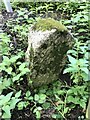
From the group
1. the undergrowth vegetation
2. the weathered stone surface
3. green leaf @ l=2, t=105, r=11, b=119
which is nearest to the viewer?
green leaf @ l=2, t=105, r=11, b=119

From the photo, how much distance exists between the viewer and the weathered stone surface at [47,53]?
158 cm

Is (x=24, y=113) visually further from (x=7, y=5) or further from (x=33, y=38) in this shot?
(x=7, y=5)

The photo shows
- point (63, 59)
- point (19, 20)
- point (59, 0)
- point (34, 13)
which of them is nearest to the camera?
point (63, 59)

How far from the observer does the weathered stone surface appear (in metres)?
1.58

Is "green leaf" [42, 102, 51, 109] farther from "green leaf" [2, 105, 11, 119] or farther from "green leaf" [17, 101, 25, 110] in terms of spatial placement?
"green leaf" [2, 105, 11, 119]

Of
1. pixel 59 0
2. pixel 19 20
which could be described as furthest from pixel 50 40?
pixel 59 0

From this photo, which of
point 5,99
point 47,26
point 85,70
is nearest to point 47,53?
point 47,26

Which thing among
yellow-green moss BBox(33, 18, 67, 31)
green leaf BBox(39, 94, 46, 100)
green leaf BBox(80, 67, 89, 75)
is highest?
yellow-green moss BBox(33, 18, 67, 31)

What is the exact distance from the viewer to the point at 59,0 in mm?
2861

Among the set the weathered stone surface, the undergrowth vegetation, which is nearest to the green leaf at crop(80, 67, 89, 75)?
the undergrowth vegetation

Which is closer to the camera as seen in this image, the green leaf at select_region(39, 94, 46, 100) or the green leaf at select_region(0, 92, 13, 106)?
the green leaf at select_region(0, 92, 13, 106)

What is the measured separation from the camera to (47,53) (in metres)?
1.60

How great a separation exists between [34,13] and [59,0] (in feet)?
1.10

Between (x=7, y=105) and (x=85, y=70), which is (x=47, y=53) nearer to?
(x=85, y=70)
